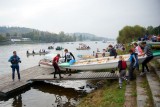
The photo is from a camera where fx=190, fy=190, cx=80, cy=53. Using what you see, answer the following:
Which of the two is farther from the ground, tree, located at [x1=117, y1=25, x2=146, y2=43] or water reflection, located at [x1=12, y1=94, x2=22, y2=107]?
tree, located at [x1=117, y1=25, x2=146, y2=43]

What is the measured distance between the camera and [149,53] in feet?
39.9

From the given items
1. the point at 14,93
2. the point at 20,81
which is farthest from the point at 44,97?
the point at 20,81

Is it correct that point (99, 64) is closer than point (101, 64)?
No

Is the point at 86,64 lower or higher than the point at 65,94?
higher

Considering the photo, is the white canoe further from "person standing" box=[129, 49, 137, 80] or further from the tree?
the tree

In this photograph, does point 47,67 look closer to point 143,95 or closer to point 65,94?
point 65,94

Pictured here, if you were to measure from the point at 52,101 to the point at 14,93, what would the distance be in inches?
123

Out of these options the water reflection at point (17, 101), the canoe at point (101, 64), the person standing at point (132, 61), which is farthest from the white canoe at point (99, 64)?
the water reflection at point (17, 101)

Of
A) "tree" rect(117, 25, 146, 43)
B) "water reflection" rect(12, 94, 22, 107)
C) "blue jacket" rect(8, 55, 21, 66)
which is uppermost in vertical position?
"tree" rect(117, 25, 146, 43)

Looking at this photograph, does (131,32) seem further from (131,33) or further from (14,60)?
(14,60)

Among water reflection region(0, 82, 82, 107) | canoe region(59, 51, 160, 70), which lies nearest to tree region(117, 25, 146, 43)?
canoe region(59, 51, 160, 70)

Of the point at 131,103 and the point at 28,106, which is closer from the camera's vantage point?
the point at 131,103

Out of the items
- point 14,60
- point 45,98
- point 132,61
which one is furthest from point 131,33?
point 45,98

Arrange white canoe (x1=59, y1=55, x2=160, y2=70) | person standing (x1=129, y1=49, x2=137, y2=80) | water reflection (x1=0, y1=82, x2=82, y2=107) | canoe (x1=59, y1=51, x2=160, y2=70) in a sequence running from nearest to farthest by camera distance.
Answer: person standing (x1=129, y1=49, x2=137, y2=80) < water reflection (x1=0, y1=82, x2=82, y2=107) < canoe (x1=59, y1=51, x2=160, y2=70) < white canoe (x1=59, y1=55, x2=160, y2=70)
